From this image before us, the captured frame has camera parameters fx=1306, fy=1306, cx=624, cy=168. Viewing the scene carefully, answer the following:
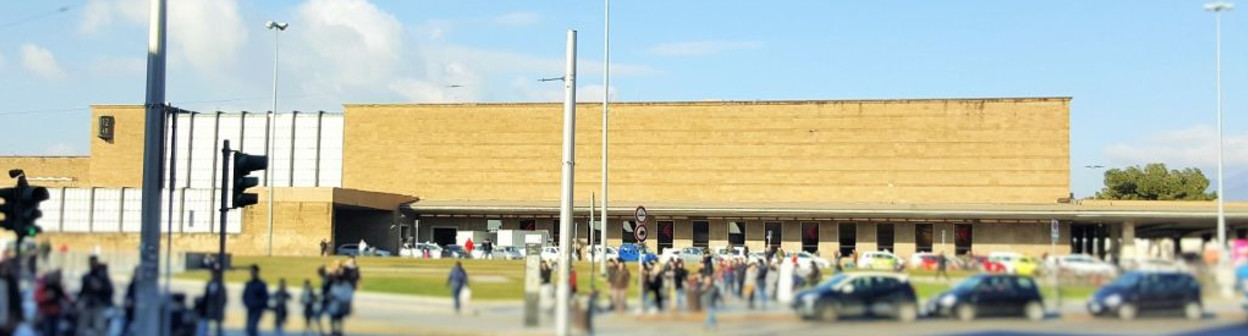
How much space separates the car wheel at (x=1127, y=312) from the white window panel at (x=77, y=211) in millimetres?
20781

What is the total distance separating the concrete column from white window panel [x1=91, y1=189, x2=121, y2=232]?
2110cm

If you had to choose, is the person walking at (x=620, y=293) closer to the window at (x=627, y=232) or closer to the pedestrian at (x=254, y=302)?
the pedestrian at (x=254, y=302)

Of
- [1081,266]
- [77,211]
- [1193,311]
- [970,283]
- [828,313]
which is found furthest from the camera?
[77,211]

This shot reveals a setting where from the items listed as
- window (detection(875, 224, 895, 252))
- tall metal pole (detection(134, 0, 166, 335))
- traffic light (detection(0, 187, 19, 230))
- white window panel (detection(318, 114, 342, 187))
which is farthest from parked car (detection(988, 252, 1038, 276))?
white window panel (detection(318, 114, 342, 187))

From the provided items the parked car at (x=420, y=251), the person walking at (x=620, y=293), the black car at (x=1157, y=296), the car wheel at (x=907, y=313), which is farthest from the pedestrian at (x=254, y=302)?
the parked car at (x=420, y=251)

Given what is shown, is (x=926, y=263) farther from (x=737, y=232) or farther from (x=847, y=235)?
(x=737, y=232)

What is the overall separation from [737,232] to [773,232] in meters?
2.58

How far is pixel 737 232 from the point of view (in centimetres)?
8244

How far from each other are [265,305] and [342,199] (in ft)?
166

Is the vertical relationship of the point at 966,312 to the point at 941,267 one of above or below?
below

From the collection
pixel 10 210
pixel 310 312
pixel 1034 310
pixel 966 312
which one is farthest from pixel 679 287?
pixel 10 210

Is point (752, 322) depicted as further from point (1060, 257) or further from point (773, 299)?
point (1060, 257)

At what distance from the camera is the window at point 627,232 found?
8380 centimetres

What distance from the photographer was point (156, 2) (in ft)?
92.8
